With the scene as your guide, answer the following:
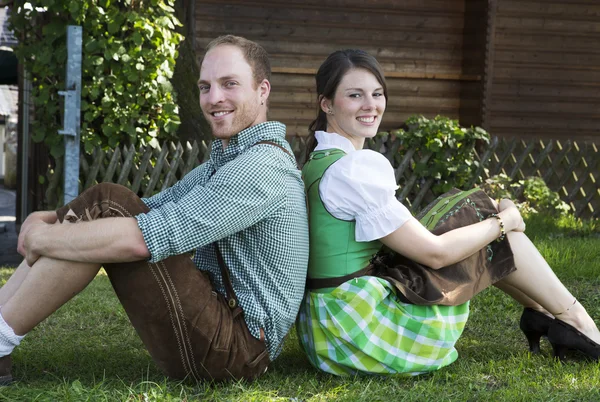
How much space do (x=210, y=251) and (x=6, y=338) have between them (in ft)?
2.50

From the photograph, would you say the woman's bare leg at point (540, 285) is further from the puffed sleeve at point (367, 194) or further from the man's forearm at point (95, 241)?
the man's forearm at point (95, 241)

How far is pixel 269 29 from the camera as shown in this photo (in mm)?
9688

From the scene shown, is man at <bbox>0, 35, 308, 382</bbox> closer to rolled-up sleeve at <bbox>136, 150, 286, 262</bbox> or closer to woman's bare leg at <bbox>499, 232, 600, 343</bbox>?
rolled-up sleeve at <bbox>136, 150, 286, 262</bbox>

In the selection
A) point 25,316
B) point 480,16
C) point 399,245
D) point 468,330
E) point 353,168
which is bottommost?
point 468,330

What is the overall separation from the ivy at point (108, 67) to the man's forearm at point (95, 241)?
4.68m

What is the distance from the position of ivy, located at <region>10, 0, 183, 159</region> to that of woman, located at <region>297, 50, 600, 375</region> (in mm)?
4270

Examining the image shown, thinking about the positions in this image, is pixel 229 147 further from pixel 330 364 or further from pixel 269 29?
pixel 269 29

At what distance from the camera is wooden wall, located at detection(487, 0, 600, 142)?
10.7 meters

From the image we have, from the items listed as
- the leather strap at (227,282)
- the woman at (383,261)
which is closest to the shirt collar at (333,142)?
the woman at (383,261)

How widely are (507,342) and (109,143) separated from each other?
459 centimetres

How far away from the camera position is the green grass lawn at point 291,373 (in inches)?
111

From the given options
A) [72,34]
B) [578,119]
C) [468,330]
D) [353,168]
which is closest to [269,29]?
[72,34]

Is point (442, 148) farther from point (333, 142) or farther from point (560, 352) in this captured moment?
point (333, 142)

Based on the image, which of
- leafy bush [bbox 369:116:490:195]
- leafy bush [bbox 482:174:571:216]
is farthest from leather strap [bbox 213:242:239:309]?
leafy bush [bbox 482:174:571:216]
